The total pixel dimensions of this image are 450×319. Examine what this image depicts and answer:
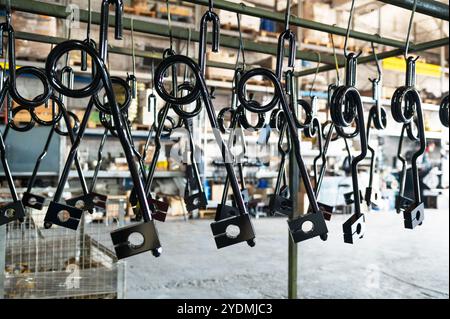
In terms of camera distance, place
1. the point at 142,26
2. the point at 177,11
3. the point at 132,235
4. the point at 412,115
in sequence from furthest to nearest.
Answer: the point at 177,11, the point at 142,26, the point at 412,115, the point at 132,235

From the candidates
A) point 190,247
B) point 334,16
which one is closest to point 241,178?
point 190,247

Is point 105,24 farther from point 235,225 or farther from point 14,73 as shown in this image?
point 235,225

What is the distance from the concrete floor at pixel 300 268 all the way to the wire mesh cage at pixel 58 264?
3.21ft

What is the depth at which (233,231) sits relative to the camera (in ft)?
2.32

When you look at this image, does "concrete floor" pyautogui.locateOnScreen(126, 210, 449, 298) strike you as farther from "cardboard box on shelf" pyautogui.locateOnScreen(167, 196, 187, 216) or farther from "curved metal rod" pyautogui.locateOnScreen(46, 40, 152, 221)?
"curved metal rod" pyautogui.locateOnScreen(46, 40, 152, 221)

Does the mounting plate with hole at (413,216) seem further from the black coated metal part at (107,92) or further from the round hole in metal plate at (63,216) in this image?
the round hole in metal plate at (63,216)

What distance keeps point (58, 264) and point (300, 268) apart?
7.90 feet

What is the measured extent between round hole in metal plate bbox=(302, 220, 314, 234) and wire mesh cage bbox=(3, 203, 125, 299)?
1.63 m

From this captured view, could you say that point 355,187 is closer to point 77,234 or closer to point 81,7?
point 81,7

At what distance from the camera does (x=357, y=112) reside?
0.82 m

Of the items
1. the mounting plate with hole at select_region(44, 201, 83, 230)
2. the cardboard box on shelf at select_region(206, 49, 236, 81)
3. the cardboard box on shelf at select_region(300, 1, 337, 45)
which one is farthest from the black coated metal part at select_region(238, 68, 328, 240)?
the cardboard box on shelf at select_region(300, 1, 337, 45)

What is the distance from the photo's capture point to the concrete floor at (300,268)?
3.63 m

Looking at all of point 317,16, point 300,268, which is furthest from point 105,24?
point 317,16
